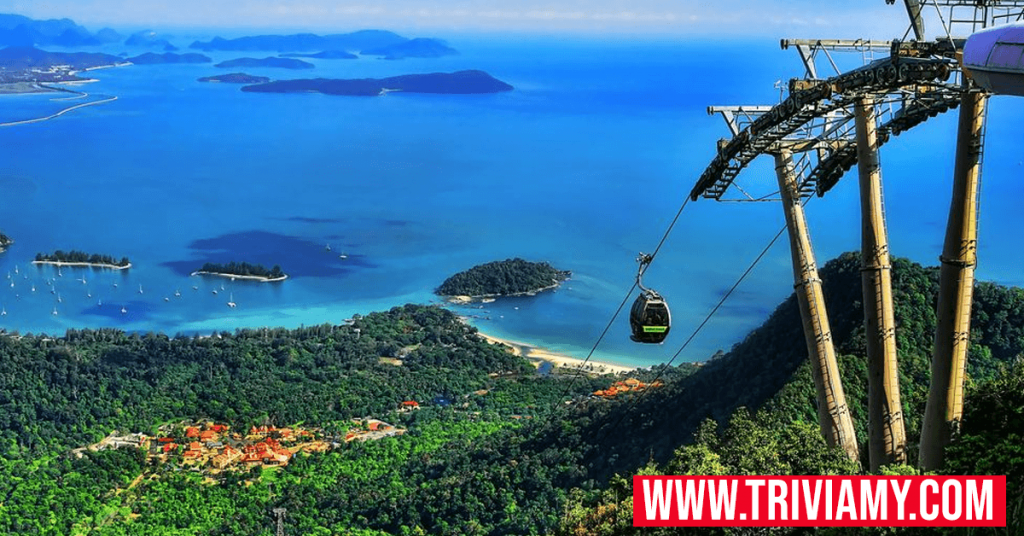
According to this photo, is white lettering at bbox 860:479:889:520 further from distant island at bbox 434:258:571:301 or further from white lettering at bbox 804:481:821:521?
distant island at bbox 434:258:571:301

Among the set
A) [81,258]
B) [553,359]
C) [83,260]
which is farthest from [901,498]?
[81,258]

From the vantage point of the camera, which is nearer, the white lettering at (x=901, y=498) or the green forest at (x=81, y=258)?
the white lettering at (x=901, y=498)

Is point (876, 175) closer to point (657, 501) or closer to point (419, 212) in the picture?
point (657, 501)

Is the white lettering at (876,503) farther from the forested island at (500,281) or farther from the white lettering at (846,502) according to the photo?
the forested island at (500,281)

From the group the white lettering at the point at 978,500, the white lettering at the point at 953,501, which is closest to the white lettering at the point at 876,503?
the white lettering at the point at 953,501

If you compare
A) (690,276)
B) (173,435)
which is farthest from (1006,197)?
(173,435)

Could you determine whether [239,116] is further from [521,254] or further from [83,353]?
[83,353]
